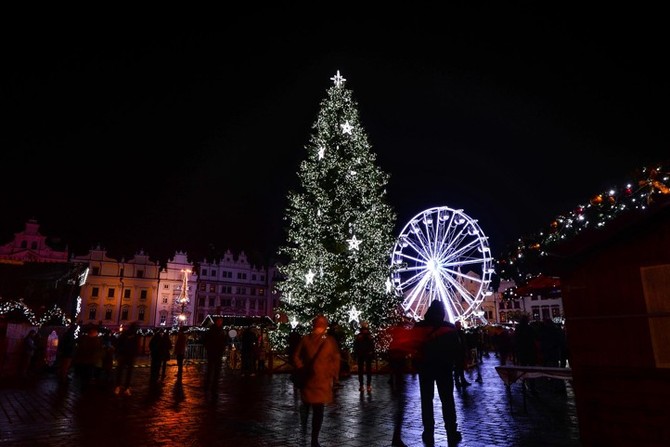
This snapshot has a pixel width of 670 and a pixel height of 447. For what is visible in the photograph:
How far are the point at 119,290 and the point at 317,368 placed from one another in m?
68.8

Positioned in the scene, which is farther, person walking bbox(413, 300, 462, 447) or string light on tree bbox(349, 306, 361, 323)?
string light on tree bbox(349, 306, 361, 323)

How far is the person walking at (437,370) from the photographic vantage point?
6699 millimetres

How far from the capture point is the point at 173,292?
7100 centimetres

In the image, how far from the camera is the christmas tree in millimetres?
21641

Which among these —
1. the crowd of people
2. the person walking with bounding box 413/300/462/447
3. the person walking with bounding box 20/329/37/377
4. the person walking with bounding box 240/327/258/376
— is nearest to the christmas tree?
the crowd of people

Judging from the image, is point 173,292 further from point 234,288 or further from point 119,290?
point 234,288

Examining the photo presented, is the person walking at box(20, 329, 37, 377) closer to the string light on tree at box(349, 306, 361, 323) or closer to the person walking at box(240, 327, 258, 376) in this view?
the person walking at box(240, 327, 258, 376)

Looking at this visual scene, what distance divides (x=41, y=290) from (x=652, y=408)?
25680 mm

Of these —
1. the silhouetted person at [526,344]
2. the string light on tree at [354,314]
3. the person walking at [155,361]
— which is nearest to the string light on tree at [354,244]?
the string light on tree at [354,314]

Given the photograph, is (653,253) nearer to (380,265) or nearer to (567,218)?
(567,218)

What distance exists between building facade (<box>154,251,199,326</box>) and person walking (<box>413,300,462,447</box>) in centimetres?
6538

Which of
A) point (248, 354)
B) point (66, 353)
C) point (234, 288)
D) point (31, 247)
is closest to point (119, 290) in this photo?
point (31, 247)

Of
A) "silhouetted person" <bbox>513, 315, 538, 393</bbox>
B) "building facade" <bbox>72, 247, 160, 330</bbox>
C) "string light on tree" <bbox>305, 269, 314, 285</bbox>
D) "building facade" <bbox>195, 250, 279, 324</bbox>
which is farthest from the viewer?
"building facade" <bbox>195, 250, 279, 324</bbox>

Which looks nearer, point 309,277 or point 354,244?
point 309,277
